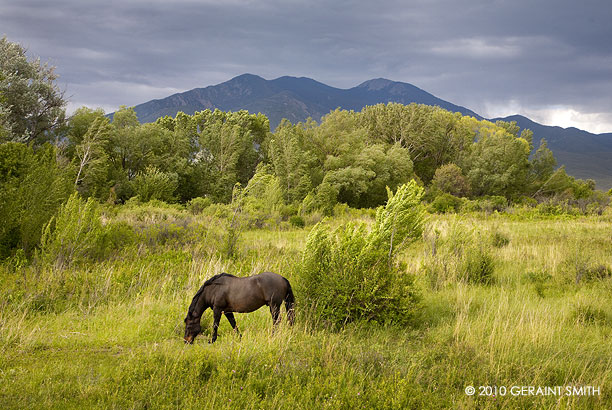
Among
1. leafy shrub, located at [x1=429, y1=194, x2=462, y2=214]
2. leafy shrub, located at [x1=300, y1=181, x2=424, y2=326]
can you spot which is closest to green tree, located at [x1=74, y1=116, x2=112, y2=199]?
leafy shrub, located at [x1=300, y1=181, x2=424, y2=326]

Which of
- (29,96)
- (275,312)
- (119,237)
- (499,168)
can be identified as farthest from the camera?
(499,168)

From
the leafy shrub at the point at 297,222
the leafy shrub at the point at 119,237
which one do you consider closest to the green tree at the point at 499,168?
the leafy shrub at the point at 297,222

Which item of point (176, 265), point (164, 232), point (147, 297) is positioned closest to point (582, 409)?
point (147, 297)

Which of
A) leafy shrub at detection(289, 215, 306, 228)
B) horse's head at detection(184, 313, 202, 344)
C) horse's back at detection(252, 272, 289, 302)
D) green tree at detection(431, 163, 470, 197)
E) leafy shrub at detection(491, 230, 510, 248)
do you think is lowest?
leafy shrub at detection(289, 215, 306, 228)

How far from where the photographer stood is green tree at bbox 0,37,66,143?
24.4 m

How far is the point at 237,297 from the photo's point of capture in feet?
16.3

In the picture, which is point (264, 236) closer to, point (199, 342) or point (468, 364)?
point (199, 342)

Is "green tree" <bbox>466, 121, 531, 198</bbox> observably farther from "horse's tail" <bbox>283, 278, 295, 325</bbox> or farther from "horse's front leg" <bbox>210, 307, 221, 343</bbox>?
"horse's front leg" <bbox>210, 307, 221, 343</bbox>

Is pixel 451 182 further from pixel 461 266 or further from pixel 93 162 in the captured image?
pixel 461 266

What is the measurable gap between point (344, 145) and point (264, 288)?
37224 mm

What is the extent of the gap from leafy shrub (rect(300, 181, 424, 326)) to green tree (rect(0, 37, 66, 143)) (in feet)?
82.8

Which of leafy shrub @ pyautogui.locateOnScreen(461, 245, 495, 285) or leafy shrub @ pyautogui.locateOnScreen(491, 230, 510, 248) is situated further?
leafy shrub @ pyautogui.locateOnScreen(491, 230, 510, 248)

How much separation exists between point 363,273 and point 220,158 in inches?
1309

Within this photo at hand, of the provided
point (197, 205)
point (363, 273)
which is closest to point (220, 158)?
point (197, 205)
